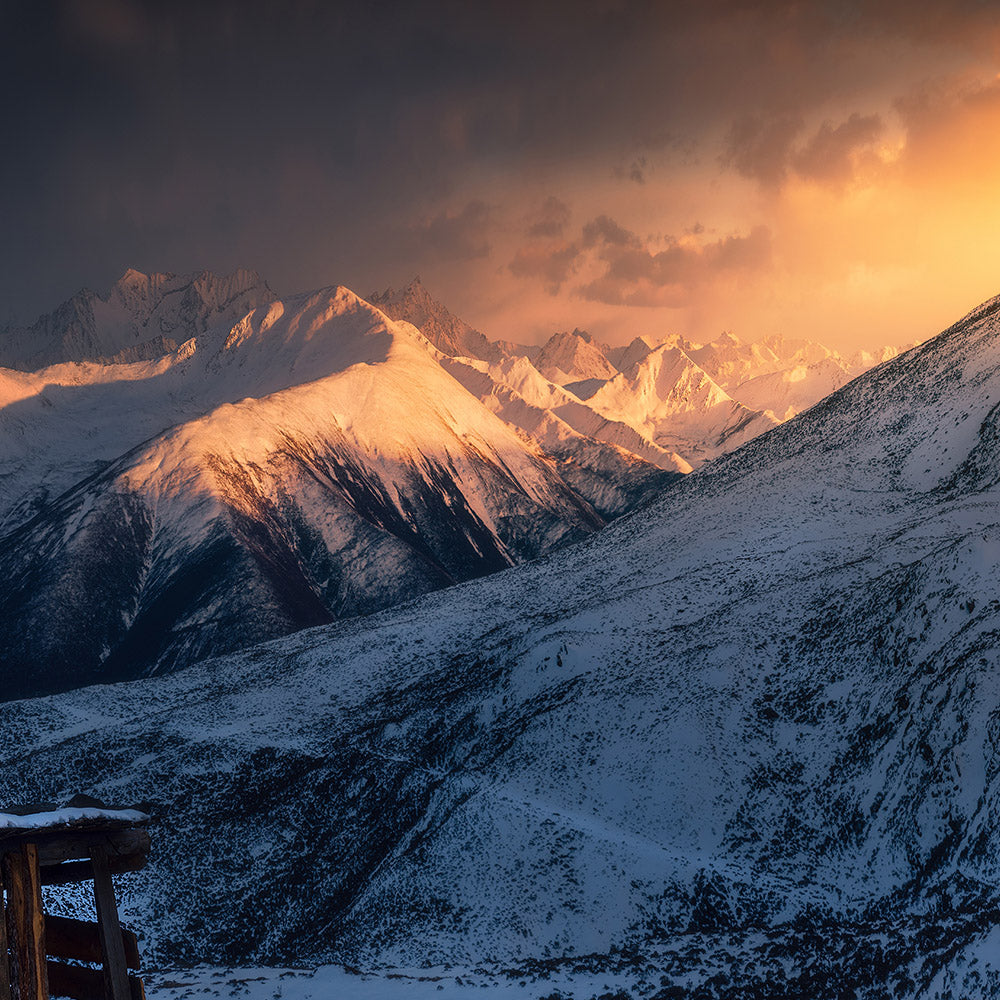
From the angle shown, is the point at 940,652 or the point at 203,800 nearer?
the point at 940,652

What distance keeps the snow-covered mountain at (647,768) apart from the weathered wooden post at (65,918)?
72.9 feet

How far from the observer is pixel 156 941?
1416 inches

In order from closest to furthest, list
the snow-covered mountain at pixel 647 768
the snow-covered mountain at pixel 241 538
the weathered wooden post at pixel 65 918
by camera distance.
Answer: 1. the weathered wooden post at pixel 65 918
2. the snow-covered mountain at pixel 647 768
3. the snow-covered mountain at pixel 241 538

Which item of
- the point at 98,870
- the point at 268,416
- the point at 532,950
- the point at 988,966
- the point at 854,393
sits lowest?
the point at 532,950

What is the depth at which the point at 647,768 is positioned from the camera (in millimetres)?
42281

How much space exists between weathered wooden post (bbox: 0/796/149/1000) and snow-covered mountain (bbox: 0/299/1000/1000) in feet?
72.9

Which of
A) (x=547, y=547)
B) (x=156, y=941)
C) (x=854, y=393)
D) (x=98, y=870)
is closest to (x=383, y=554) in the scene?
(x=547, y=547)

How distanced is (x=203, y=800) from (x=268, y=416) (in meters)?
143

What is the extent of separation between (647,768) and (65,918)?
125 feet

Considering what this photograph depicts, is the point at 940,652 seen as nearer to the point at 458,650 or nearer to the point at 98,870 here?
the point at 458,650

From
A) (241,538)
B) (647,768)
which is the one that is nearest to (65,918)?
(647,768)

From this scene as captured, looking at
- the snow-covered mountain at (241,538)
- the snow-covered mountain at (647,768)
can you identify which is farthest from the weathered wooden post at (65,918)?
the snow-covered mountain at (241,538)

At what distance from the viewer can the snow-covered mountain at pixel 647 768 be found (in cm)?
3117

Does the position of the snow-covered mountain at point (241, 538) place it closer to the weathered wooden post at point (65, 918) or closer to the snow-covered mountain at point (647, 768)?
the snow-covered mountain at point (647, 768)
